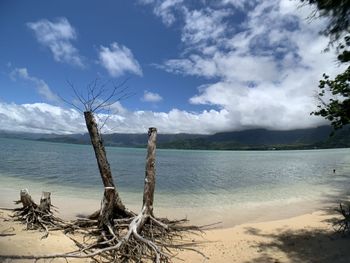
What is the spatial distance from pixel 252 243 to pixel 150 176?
4361 mm

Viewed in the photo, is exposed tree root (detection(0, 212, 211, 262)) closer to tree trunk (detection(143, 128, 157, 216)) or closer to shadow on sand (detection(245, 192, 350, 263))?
tree trunk (detection(143, 128, 157, 216))

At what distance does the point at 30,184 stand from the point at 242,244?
2130 cm

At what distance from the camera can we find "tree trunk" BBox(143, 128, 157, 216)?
448 inches

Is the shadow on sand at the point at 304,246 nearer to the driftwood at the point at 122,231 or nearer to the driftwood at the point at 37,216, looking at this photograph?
the driftwood at the point at 122,231

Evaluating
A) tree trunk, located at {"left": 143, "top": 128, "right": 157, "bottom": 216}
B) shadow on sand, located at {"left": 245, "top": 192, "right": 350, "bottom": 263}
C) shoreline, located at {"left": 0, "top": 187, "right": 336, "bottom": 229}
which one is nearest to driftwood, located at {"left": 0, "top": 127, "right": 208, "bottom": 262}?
tree trunk, located at {"left": 143, "top": 128, "right": 157, "bottom": 216}

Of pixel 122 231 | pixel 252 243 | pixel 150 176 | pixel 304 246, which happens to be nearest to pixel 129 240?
pixel 122 231

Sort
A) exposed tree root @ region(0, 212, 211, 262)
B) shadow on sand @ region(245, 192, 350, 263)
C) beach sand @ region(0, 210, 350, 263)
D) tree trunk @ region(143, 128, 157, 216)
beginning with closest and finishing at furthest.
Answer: exposed tree root @ region(0, 212, 211, 262) → beach sand @ region(0, 210, 350, 263) → shadow on sand @ region(245, 192, 350, 263) → tree trunk @ region(143, 128, 157, 216)

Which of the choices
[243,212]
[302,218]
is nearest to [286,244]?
[302,218]

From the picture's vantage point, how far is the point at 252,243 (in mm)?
11250

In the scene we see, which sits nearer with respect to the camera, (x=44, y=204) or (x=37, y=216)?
(x=37, y=216)

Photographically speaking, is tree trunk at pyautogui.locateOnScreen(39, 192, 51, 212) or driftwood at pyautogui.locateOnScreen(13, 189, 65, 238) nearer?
driftwood at pyautogui.locateOnScreen(13, 189, 65, 238)

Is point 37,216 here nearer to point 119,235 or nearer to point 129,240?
point 119,235

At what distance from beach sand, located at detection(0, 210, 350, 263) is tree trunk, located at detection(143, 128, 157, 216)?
2084mm

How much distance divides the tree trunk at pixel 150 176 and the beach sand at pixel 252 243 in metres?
2.08
